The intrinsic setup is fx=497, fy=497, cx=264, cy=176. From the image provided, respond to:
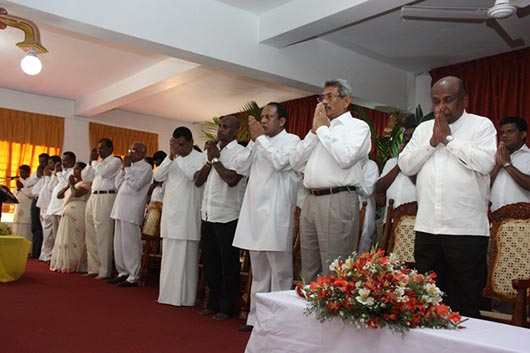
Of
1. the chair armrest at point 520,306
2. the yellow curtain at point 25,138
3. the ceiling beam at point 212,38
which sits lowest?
the chair armrest at point 520,306

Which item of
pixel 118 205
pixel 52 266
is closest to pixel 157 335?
pixel 118 205

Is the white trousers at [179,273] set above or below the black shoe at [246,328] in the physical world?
above

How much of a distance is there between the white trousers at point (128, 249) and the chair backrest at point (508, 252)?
389 cm

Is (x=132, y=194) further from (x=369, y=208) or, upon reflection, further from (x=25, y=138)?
(x=25, y=138)

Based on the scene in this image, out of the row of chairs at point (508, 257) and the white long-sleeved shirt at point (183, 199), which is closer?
the row of chairs at point (508, 257)

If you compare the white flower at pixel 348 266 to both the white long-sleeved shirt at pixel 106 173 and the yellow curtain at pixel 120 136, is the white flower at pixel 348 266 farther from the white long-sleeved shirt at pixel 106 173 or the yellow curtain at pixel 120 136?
the yellow curtain at pixel 120 136

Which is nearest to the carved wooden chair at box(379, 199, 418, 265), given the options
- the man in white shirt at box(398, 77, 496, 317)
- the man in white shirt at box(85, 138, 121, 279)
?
the man in white shirt at box(398, 77, 496, 317)

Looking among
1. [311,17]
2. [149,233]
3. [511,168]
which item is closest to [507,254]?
[511,168]

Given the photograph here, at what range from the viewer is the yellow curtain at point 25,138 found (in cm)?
992

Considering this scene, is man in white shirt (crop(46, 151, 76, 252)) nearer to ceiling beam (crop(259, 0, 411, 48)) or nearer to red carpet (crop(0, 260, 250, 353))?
red carpet (crop(0, 260, 250, 353))

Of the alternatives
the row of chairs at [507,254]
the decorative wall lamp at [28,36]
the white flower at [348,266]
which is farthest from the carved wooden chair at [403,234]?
the decorative wall lamp at [28,36]

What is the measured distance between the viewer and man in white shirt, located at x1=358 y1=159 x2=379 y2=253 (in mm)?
3939

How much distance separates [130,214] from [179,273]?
140 centimetres

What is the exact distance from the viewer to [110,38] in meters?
4.73
